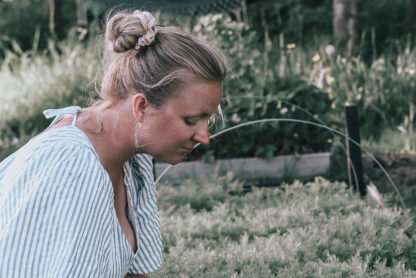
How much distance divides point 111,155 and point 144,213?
478 millimetres

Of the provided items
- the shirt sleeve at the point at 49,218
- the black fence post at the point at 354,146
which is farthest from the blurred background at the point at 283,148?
the shirt sleeve at the point at 49,218

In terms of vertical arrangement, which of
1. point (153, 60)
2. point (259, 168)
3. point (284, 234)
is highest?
point (153, 60)

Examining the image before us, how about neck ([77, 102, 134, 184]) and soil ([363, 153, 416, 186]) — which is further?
soil ([363, 153, 416, 186])

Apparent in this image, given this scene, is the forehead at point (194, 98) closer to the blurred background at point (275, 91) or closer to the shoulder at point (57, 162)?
the shoulder at point (57, 162)

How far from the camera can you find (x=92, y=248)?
4.63ft

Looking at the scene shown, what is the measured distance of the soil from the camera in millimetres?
4324

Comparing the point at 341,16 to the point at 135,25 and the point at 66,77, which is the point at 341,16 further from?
the point at 135,25

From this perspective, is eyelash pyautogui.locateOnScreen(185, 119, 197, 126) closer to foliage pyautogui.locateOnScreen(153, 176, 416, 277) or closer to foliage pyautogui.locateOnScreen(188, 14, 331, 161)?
foliage pyautogui.locateOnScreen(153, 176, 416, 277)

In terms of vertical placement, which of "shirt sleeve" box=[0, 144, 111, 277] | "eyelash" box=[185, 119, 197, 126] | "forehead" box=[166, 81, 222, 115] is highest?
"forehead" box=[166, 81, 222, 115]

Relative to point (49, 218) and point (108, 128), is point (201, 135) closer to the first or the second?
point (108, 128)

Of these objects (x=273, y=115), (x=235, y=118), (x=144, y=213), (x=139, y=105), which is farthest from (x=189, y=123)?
(x=273, y=115)

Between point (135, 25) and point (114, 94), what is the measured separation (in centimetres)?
24

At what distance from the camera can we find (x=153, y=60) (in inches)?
64.9

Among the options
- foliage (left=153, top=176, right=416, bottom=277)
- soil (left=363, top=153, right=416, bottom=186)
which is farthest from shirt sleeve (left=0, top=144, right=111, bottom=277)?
soil (left=363, top=153, right=416, bottom=186)
